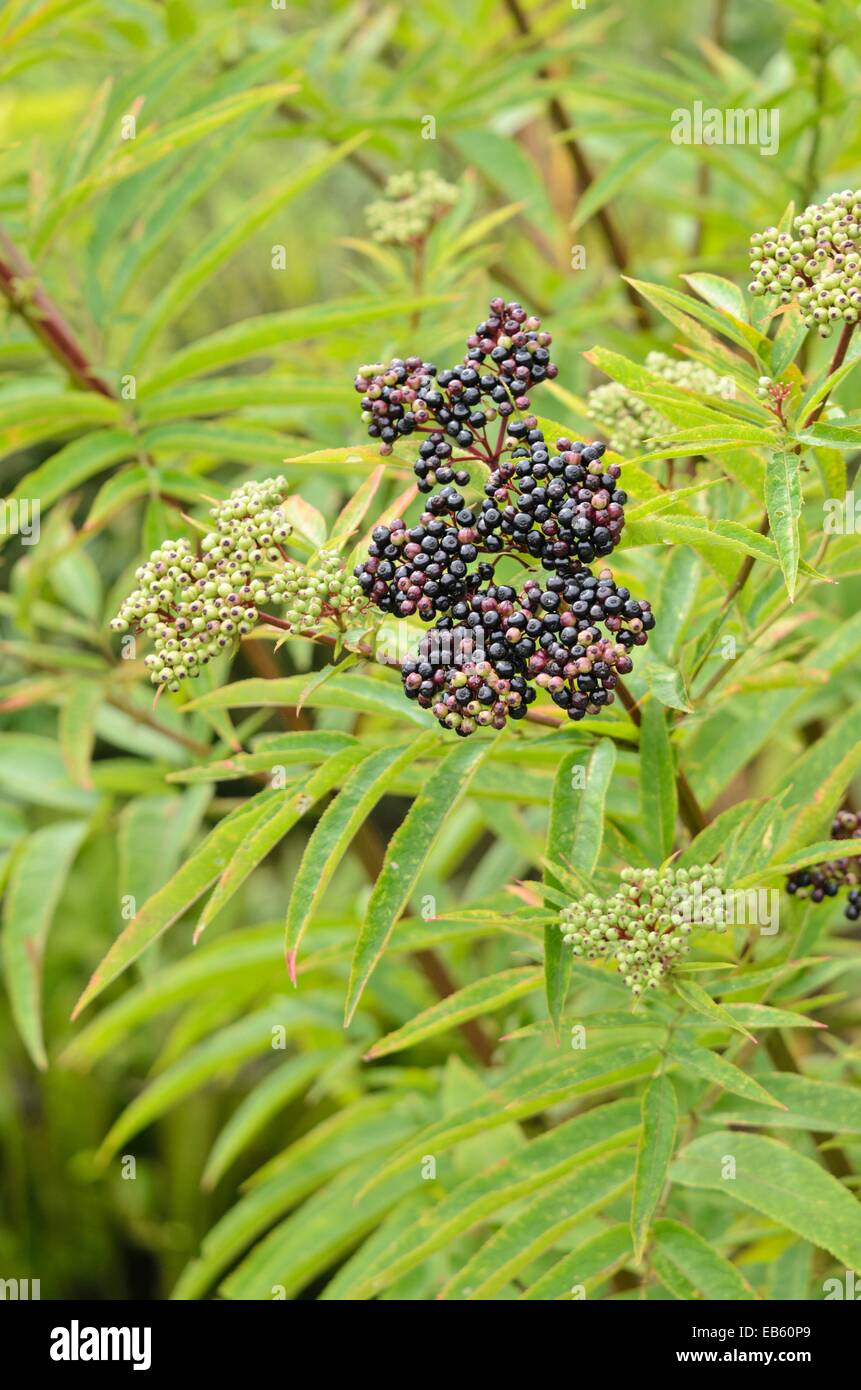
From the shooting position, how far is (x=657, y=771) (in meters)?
1.16

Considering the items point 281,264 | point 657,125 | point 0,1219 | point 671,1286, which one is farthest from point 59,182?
point 0,1219

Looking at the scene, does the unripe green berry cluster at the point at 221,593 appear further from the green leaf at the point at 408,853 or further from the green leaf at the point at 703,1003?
the green leaf at the point at 703,1003

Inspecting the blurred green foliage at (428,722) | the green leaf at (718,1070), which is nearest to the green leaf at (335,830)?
the blurred green foliage at (428,722)

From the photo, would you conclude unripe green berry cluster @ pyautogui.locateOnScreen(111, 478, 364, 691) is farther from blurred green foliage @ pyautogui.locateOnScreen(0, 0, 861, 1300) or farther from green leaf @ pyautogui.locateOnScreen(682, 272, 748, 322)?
green leaf @ pyautogui.locateOnScreen(682, 272, 748, 322)

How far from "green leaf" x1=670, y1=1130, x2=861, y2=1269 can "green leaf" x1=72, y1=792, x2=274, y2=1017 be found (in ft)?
1.67

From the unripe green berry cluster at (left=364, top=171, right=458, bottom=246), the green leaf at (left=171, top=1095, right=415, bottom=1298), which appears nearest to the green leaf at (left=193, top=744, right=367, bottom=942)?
the green leaf at (left=171, top=1095, right=415, bottom=1298)

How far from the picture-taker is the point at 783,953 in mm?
1294

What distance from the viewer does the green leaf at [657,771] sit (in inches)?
45.4

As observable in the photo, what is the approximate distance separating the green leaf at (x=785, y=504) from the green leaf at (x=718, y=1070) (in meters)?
0.37

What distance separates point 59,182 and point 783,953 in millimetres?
1221

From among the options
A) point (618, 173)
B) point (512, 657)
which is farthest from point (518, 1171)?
point (618, 173)

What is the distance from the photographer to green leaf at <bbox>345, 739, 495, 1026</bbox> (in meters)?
1.02

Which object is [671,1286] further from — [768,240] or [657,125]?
[657,125]
